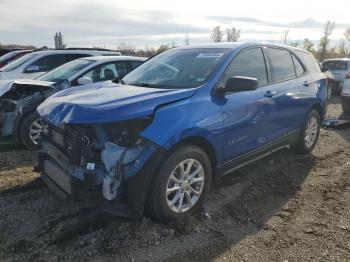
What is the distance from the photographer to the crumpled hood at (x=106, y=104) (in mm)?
3475

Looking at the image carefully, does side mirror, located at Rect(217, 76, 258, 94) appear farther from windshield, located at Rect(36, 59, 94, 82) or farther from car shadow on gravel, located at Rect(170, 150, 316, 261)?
windshield, located at Rect(36, 59, 94, 82)

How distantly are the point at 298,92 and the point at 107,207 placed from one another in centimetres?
343

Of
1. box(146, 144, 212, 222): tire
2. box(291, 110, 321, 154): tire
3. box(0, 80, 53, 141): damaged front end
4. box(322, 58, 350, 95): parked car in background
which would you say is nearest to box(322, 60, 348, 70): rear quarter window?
box(322, 58, 350, 95): parked car in background

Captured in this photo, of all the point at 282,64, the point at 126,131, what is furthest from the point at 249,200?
the point at 282,64

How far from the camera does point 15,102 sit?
6324mm

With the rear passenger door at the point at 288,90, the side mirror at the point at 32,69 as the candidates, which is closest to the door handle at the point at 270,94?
the rear passenger door at the point at 288,90

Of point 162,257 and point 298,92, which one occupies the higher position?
point 298,92

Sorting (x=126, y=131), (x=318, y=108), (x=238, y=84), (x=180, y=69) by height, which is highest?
(x=180, y=69)

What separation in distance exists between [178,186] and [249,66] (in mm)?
1867

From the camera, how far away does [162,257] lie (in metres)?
3.46

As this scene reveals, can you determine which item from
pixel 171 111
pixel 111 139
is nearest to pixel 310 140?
pixel 171 111

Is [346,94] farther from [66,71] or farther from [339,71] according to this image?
[66,71]

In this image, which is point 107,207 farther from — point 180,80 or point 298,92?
point 298,92

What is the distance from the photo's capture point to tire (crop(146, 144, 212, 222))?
3688 mm
